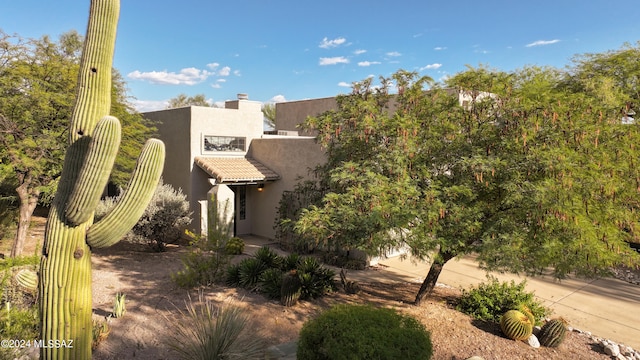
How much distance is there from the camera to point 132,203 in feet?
16.0

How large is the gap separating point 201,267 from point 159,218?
4533mm

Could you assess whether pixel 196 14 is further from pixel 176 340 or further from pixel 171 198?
pixel 176 340

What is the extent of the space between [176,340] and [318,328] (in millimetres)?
2818

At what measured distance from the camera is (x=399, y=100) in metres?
8.10

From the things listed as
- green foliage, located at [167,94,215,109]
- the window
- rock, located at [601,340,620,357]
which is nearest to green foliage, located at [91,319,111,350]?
rock, located at [601,340,620,357]

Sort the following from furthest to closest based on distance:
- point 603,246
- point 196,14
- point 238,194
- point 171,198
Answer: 1. point 196,14
2. point 238,194
3. point 171,198
4. point 603,246

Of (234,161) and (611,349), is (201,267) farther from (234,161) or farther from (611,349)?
(611,349)

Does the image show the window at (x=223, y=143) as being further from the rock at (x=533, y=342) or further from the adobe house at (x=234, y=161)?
the rock at (x=533, y=342)

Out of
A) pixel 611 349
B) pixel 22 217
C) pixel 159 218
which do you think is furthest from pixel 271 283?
pixel 22 217

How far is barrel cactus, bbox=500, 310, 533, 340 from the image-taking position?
7066 millimetres

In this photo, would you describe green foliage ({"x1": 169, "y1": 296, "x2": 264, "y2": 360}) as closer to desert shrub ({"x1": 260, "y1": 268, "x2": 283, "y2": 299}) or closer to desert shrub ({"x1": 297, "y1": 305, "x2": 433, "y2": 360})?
desert shrub ({"x1": 297, "y1": 305, "x2": 433, "y2": 360})

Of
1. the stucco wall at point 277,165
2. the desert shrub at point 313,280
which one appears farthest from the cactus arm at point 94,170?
the stucco wall at point 277,165

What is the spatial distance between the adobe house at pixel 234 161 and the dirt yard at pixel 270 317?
4.64m

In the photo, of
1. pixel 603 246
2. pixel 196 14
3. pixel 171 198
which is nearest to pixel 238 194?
pixel 171 198
